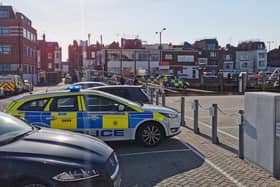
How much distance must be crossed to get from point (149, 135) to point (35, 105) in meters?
2.79

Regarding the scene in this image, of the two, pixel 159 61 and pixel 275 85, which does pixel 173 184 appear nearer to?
pixel 275 85

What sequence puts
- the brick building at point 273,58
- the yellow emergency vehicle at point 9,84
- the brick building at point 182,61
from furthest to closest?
the brick building at point 273,58, the brick building at point 182,61, the yellow emergency vehicle at point 9,84

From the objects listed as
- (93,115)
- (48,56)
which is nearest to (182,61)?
(48,56)

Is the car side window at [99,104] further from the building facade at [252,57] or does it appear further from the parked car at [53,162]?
the building facade at [252,57]

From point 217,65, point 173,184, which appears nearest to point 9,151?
point 173,184

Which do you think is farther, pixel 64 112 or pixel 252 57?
pixel 252 57

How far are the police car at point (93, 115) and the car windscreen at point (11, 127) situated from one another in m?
2.56

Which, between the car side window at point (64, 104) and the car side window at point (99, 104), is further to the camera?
the car side window at point (99, 104)

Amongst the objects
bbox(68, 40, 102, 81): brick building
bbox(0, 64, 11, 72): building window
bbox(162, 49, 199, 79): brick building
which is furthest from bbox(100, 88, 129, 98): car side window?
bbox(68, 40, 102, 81): brick building

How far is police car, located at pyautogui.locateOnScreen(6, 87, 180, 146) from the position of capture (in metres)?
7.84

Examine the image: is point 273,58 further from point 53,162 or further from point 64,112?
point 53,162

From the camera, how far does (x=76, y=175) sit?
3.72 meters

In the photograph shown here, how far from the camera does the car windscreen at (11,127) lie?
445 centimetres

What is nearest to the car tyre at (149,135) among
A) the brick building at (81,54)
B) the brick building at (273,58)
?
the brick building at (81,54)
